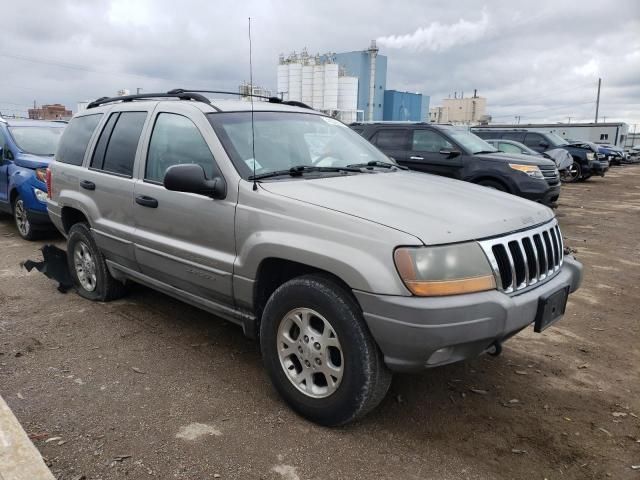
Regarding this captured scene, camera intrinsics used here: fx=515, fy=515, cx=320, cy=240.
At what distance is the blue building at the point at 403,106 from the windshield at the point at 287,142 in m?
47.8

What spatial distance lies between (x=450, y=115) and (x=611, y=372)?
69.9m

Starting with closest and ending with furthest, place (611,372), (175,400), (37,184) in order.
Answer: (175,400), (611,372), (37,184)

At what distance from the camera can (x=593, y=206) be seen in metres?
12.6

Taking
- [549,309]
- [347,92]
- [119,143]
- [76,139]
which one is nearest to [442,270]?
[549,309]

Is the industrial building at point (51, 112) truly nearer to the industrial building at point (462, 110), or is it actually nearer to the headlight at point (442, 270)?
the industrial building at point (462, 110)

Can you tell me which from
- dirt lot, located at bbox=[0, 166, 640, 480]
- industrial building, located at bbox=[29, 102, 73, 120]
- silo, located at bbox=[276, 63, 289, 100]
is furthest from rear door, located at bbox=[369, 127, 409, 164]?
industrial building, located at bbox=[29, 102, 73, 120]

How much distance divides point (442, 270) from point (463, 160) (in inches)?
280

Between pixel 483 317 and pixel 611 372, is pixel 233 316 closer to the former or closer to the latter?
pixel 483 317

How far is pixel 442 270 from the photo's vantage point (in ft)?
8.02

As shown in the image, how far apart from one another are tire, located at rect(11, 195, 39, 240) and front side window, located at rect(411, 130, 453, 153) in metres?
6.46

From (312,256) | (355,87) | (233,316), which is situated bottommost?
(233,316)

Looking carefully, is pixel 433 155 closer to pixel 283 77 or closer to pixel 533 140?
pixel 533 140

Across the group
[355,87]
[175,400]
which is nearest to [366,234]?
[175,400]

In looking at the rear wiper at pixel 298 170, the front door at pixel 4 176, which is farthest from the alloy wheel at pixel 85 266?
the front door at pixel 4 176
